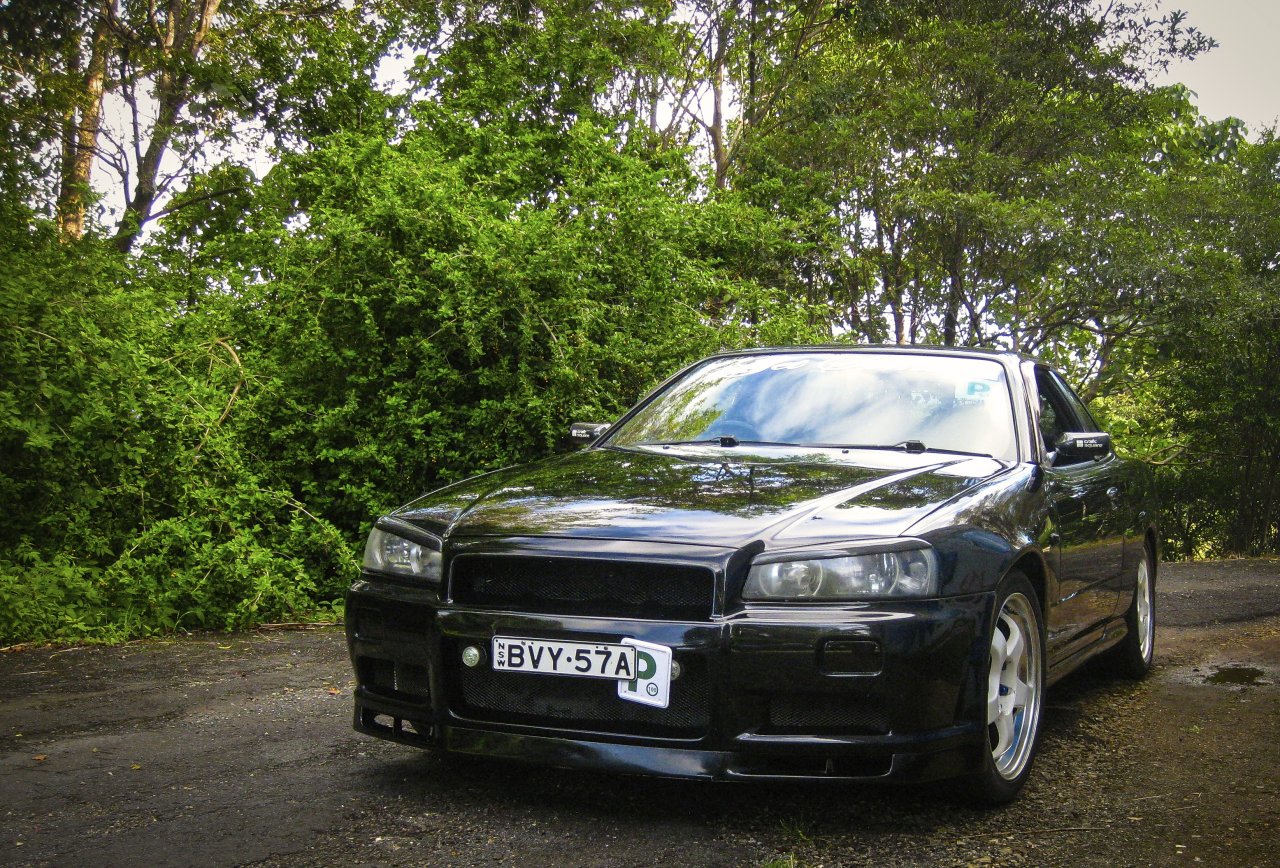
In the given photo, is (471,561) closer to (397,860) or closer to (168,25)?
(397,860)

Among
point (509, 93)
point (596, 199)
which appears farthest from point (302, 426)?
point (509, 93)

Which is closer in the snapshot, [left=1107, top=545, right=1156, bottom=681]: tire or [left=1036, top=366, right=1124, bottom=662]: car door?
[left=1036, top=366, right=1124, bottom=662]: car door

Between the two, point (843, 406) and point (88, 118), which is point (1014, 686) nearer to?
point (843, 406)

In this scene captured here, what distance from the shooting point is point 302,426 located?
8969 mm

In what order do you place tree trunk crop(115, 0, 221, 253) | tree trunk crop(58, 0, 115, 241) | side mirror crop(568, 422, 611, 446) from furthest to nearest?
tree trunk crop(115, 0, 221, 253) → tree trunk crop(58, 0, 115, 241) → side mirror crop(568, 422, 611, 446)

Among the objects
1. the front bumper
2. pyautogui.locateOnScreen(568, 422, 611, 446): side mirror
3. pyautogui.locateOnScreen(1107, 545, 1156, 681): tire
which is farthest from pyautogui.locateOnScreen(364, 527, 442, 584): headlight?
pyautogui.locateOnScreen(1107, 545, 1156, 681): tire

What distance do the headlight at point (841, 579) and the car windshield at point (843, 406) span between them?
117cm

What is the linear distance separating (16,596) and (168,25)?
15.9 meters

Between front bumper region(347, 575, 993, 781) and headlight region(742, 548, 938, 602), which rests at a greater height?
headlight region(742, 548, 938, 602)

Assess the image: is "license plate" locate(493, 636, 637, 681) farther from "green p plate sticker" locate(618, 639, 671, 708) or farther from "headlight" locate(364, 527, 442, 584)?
"headlight" locate(364, 527, 442, 584)

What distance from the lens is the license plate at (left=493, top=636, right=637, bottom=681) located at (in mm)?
3316

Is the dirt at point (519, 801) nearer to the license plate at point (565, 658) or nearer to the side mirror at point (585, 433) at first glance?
the license plate at point (565, 658)

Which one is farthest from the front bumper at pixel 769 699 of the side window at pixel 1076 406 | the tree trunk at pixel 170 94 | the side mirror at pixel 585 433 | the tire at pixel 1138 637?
the tree trunk at pixel 170 94

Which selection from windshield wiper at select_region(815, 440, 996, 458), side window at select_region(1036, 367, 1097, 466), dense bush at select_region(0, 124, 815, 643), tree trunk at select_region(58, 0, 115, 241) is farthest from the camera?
tree trunk at select_region(58, 0, 115, 241)
